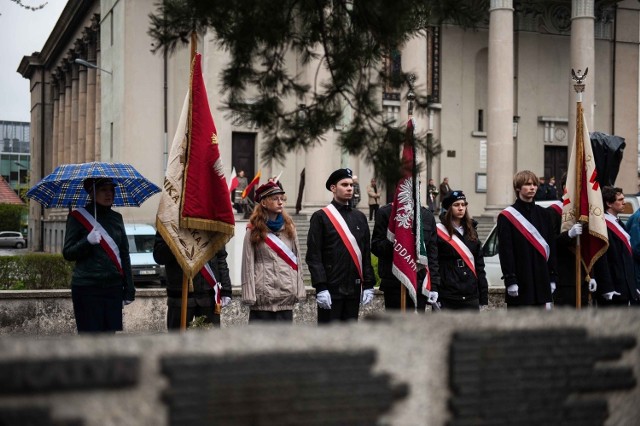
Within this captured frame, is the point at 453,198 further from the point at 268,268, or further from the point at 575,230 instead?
the point at 268,268

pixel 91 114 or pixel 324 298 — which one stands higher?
pixel 91 114

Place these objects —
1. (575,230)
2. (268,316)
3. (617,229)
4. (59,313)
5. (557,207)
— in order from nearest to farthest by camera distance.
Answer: (268,316) < (575,230) < (617,229) < (557,207) < (59,313)

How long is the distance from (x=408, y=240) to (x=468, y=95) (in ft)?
114

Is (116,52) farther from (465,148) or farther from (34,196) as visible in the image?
(34,196)

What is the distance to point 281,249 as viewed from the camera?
8656 millimetres

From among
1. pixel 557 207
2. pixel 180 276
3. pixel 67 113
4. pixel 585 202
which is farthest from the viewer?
pixel 67 113

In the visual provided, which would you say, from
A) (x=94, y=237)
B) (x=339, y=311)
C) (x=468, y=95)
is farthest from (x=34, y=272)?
(x=468, y=95)

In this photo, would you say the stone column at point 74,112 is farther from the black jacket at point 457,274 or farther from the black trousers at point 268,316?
the black trousers at point 268,316

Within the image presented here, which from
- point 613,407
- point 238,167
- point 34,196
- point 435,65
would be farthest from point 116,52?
point 613,407

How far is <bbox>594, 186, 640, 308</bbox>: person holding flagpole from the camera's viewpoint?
34.0 feet

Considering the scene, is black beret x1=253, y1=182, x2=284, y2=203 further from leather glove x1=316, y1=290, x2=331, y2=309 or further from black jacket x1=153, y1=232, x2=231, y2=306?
leather glove x1=316, y1=290, x2=331, y2=309

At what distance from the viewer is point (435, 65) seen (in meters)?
42.1

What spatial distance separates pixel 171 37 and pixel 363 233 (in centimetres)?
346

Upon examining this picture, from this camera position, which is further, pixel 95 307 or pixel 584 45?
pixel 584 45
